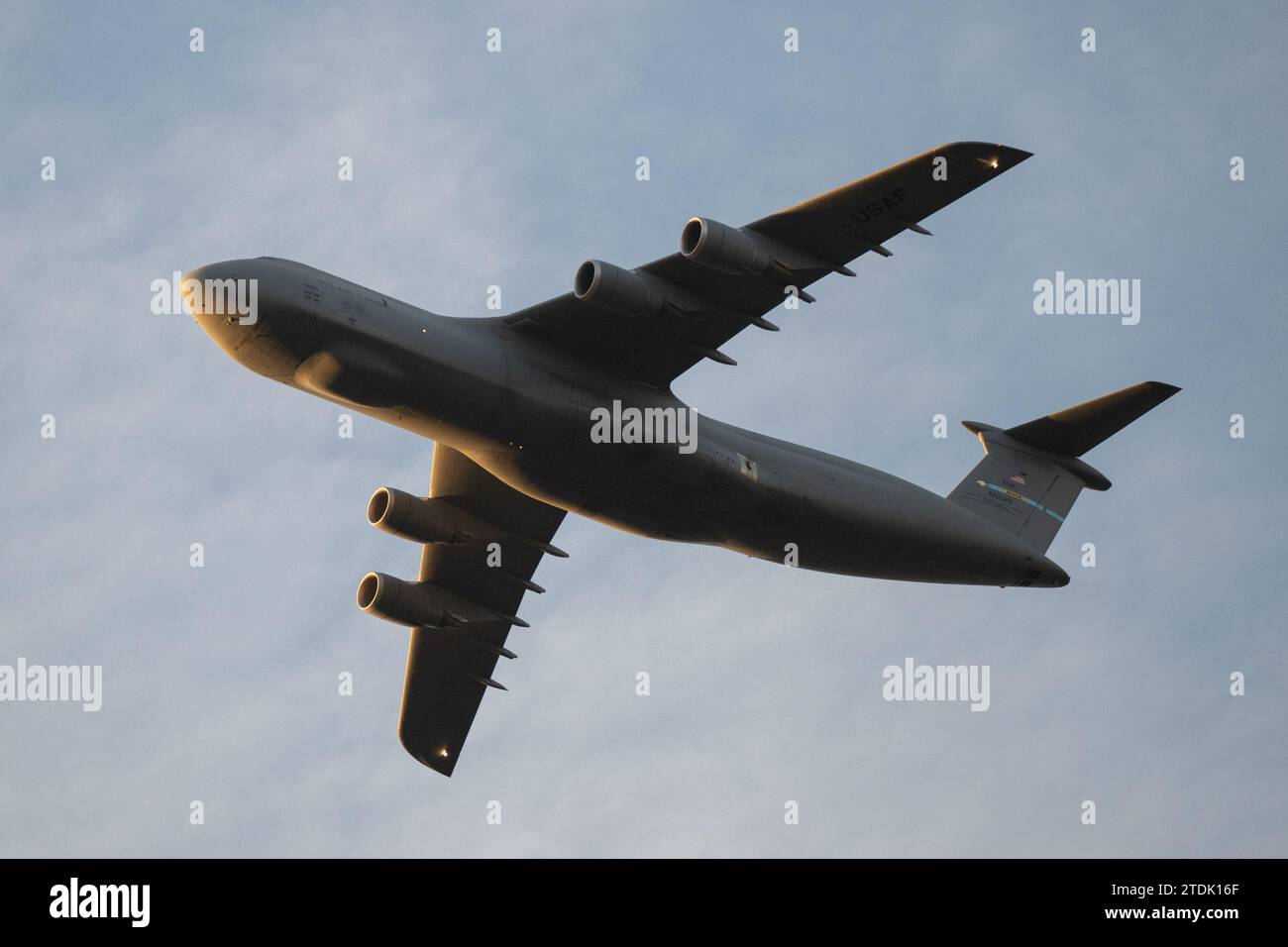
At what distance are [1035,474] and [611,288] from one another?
10036 mm

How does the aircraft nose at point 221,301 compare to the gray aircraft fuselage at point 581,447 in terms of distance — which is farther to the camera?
the gray aircraft fuselage at point 581,447

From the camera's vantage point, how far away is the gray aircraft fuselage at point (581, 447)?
2130cm

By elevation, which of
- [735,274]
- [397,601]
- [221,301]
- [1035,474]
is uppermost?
[735,274]

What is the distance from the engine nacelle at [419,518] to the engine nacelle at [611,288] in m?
5.75

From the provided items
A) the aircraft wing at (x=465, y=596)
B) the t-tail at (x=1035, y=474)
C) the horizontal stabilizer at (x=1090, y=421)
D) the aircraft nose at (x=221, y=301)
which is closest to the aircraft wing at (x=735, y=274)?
the aircraft nose at (x=221, y=301)

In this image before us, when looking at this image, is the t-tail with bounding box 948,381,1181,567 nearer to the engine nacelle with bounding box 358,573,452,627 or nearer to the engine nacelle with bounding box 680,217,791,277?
the engine nacelle with bounding box 680,217,791,277

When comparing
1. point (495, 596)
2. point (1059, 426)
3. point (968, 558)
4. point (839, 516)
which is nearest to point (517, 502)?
point (495, 596)

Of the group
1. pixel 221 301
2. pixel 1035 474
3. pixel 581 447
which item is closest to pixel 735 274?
pixel 581 447

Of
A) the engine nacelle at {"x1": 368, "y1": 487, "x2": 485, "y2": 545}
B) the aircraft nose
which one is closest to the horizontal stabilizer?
the engine nacelle at {"x1": 368, "y1": 487, "x2": 485, "y2": 545}

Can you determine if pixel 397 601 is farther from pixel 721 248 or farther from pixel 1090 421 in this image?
pixel 1090 421

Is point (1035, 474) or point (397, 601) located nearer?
point (397, 601)

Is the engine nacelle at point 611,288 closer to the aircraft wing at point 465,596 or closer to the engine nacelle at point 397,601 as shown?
the aircraft wing at point 465,596

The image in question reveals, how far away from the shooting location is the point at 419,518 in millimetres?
26141

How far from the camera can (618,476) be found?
23422 mm
